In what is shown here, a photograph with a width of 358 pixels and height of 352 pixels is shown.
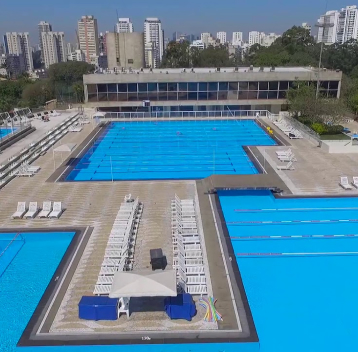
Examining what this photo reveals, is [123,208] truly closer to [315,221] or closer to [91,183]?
[91,183]

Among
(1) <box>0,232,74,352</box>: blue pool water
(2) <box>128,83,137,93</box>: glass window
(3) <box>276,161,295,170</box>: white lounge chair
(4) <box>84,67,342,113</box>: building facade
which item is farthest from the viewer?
(2) <box>128,83,137,93</box>: glass window

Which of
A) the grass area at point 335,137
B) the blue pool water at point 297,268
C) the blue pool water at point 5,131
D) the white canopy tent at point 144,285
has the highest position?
the white canopy tent at point 144,285

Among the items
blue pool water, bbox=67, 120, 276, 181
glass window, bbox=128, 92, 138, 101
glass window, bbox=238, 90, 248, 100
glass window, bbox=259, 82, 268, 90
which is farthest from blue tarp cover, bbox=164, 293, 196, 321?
glass window, bbox=259, 82, 268, 90

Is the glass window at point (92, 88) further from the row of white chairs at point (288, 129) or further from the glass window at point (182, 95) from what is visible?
the row of white chairs at point (288, 129)

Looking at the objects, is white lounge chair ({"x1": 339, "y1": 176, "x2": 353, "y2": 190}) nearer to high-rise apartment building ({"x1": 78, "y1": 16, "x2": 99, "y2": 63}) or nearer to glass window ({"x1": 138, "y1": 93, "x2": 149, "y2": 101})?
glass window ({"x1": 138, "y1": 93, "x2": 149, "y2": 101})

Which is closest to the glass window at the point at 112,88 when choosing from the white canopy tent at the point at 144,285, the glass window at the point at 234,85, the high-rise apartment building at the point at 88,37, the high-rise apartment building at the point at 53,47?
the glass window at the point at 234,85

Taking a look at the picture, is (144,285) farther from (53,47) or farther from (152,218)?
(53,47)

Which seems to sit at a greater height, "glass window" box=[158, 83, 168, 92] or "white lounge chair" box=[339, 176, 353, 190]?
"glass window" box=[158, 83, 168, 92]

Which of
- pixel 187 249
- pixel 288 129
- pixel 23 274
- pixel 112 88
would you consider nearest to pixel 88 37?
pixel 112 88
